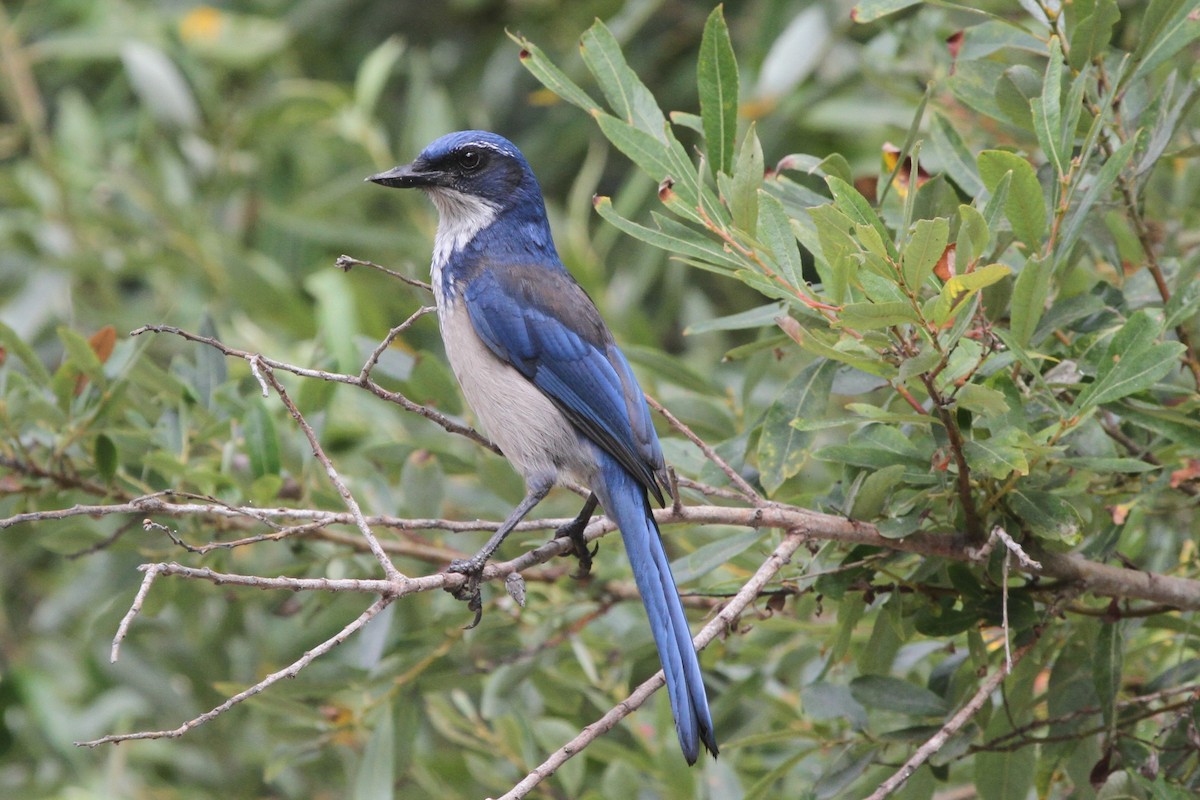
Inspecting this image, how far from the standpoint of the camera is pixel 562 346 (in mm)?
3814

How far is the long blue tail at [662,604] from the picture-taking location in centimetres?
280

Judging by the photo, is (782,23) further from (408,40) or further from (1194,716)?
(1194,716)

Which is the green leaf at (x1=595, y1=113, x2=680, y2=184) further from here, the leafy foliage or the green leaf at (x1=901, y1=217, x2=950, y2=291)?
the green leaf at (x1=901, y1=217, x2=950, y2=291)

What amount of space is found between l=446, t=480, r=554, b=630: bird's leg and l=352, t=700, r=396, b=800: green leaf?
0.49 m

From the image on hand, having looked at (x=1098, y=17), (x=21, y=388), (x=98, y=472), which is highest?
(x=1098, y=17)

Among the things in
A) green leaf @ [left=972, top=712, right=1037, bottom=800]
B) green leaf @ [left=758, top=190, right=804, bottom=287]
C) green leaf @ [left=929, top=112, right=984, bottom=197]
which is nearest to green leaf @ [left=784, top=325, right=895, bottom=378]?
green leaf @ [left=758, top=190, right=804, bottom=287]

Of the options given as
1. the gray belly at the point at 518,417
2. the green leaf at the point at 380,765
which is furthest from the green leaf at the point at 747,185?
the green leaf at the point at 380,765

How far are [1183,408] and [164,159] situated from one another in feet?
15.7

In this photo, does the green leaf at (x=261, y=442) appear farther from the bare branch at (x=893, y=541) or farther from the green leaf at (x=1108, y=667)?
the green leaf at (x=1108, y=667)

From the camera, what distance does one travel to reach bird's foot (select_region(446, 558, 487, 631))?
2906 mm

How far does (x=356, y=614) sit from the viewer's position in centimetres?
391

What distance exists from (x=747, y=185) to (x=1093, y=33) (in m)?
0.87

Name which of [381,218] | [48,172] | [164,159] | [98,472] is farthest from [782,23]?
[98,472]

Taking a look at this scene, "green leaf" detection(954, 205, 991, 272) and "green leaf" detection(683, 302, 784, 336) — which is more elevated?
"green leaf" detection(954, 205, 991, 272)
